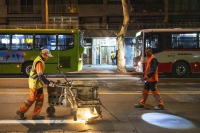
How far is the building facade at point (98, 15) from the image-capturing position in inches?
1155

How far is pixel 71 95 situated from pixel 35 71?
3.54 ft

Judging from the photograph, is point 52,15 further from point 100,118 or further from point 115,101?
point 100,118

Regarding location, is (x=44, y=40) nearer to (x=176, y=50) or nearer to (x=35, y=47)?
(x=35, y=47)

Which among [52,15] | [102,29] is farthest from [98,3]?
[52,15]

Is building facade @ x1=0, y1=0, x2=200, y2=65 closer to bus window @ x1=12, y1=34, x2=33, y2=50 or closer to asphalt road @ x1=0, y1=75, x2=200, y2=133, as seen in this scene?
bus window @ x1=12, y1=34, x2=33, y2=50

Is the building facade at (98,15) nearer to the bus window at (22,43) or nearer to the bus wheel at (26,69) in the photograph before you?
the bus window at (22,43)

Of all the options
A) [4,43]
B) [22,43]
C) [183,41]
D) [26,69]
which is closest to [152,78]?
[183,41]

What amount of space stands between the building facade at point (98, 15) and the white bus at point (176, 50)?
12.3 meters

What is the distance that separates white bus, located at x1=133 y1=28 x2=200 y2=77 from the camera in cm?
1659

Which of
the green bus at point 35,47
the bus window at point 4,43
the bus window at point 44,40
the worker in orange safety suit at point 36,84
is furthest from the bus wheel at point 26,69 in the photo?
the worker in orange safety suit at point 36,84

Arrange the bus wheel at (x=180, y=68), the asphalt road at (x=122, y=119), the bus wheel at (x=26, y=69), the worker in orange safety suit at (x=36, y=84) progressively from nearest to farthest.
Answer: the asphalt road at (x=122, y=119) < the worker in orange safety suit at (x=36, y=84) < the bus wheel at (x=26, y=69) < the bus wheel at (x=180, y=68)

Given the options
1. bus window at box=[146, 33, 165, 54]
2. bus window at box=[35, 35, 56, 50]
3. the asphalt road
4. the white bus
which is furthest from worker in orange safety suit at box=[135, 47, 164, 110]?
bus window at box=[35, 35, 56, 50]

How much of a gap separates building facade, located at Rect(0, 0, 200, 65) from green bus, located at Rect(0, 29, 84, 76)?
40.3 ft

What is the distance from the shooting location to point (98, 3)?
29875 millimetres
